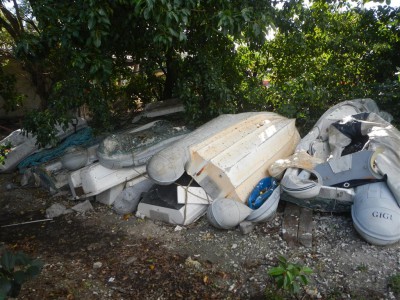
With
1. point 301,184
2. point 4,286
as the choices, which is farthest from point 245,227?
point 4,286

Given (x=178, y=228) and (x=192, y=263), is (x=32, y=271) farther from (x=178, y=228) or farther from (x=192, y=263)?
(x=178, y=228)

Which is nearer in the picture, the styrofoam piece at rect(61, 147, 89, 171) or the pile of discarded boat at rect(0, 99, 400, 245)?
the pile of discarded boat at rect(0, 99, 400, 245)

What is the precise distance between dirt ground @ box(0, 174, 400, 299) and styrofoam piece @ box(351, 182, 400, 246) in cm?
15

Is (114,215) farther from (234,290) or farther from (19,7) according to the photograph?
(19,7)

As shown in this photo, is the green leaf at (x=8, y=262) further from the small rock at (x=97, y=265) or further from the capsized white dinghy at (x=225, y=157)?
the capsized white dinghy at (x=225, y=157)

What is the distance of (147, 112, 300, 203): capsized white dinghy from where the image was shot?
3.51 m

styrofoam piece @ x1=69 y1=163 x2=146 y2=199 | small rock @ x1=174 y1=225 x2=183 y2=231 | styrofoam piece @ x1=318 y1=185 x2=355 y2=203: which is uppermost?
styrofoam piece @ x1=69 y1=163 x2=146 y2=199

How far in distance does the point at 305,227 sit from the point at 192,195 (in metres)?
1.17

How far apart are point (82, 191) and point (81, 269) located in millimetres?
1300

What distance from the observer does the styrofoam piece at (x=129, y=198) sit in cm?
393

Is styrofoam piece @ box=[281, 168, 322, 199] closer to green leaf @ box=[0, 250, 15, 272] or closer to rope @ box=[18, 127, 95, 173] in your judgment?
green leaf @ box=[0, 250, 15, 272]

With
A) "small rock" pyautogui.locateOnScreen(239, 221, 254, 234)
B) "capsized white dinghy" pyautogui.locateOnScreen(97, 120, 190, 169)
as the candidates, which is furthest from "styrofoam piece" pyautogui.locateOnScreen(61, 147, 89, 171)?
"small rock" pyautogui.locateOnScreen(239, 221, 254, 234)

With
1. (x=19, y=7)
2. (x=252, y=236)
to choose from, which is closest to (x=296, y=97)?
(x=252, y=236)

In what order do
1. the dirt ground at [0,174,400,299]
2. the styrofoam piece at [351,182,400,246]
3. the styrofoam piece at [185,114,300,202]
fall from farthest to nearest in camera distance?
the styrofoam piece at [185,114,300,202] → the styrofoam piece at [351,182,400,246] → the dirt ground at [0,174,400,299]
